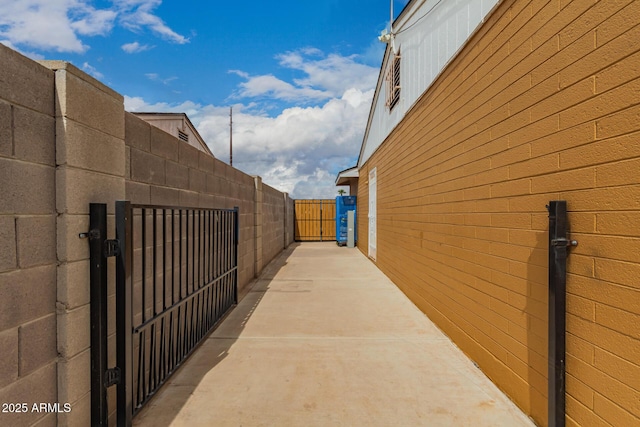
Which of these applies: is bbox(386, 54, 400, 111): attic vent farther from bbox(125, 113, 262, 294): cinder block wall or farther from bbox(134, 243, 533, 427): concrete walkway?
bbox(134, 243, 533, 427): concrete walkway

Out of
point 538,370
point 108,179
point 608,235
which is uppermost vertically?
point 108,179

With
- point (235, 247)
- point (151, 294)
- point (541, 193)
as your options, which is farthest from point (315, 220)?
point (541, 193)

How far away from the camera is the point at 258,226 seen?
27.7 feet

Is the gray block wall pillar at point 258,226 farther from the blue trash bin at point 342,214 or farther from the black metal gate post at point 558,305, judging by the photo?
the blue trash bin at point 342,214

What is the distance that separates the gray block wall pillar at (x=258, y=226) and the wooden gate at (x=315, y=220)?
10.2 meters

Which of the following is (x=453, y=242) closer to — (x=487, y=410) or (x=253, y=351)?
(x=487, y=410)

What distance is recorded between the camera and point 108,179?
91.2 inches

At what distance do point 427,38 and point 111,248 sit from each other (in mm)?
5204

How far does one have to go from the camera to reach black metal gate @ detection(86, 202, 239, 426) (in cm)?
217

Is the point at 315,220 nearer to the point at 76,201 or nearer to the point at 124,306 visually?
the point at 124,306

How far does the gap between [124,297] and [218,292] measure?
8.89 feet

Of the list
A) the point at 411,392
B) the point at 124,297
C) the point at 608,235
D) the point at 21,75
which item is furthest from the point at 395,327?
the point at 21,75

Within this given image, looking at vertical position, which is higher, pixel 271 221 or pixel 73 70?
pixel 73 70

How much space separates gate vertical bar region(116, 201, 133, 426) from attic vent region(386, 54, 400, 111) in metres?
6.22
